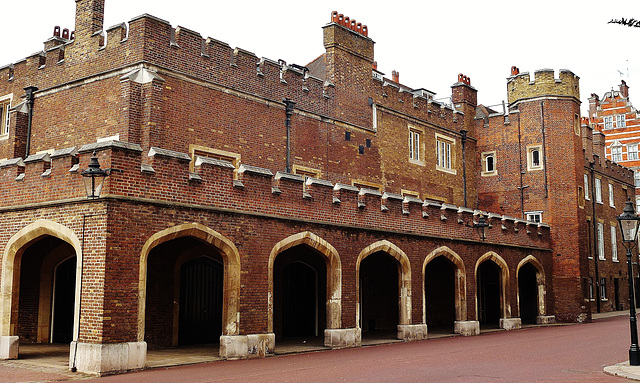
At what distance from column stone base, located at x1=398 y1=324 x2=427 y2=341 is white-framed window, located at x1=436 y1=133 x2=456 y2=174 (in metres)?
8.79

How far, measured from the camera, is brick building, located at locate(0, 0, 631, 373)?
1302 cm

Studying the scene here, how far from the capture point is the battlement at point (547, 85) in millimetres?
28328

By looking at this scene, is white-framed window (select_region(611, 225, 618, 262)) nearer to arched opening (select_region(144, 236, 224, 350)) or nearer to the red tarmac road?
the red tarmac road

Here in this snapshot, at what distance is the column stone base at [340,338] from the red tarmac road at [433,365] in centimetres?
61

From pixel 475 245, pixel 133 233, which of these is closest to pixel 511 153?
pixel 475 245

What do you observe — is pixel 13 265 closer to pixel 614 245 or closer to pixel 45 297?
pixel 45 297

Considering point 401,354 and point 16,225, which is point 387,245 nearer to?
point 401,354

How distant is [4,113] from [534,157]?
2057cm

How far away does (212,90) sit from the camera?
18.0m

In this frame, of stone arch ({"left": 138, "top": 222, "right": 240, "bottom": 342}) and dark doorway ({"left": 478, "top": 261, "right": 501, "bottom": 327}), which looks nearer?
stone arch ({"left": 138, "top": 222, "right": 240, "bottom": 342})

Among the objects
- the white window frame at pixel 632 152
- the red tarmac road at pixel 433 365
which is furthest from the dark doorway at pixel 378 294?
the white window frame at pixel 632 152

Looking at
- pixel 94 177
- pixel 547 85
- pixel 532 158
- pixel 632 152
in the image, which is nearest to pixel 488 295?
pixel 532 158

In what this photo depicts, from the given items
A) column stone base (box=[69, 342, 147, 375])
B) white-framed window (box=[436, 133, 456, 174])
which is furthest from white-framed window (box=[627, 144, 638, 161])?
column stone base (box=[69, 342, 147, 375])

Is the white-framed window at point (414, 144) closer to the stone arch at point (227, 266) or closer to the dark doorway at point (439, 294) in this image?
the dark doorway at point (439, 294)
